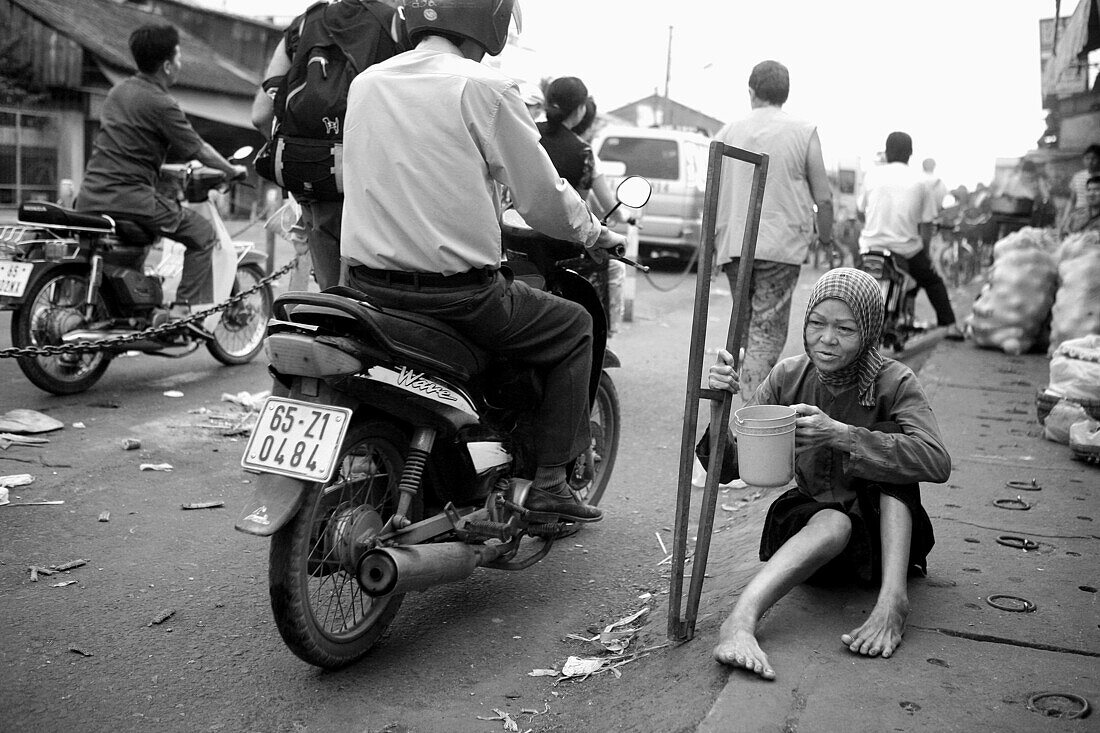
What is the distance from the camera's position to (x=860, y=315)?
3.33 meters

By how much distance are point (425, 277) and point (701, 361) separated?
91 centimetres

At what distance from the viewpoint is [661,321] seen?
11.9 metres

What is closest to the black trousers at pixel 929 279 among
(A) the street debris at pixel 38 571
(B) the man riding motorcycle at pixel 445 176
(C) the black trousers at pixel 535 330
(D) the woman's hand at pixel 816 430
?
(C) the black trousers at pixel 535 330

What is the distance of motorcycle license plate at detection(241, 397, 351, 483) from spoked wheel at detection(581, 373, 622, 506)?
1.91m

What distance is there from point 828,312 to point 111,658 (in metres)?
2.38

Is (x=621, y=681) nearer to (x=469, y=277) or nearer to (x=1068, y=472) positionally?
(x=469, y=277)

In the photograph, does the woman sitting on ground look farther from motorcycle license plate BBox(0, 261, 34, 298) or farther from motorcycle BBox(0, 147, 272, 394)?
motorcycle license plate BBox(0, 261, 34, 298)

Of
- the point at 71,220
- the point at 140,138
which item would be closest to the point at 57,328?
the point at 71,220

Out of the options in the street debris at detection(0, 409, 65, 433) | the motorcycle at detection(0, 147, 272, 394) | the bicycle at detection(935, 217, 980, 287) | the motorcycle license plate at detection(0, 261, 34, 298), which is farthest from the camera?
the bicycle at detection(935, 217, 980, 287)

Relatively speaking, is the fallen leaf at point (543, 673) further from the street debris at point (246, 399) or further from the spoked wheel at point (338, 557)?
the street debris at point (246, 399)

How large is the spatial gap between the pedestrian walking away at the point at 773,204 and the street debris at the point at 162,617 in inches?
137

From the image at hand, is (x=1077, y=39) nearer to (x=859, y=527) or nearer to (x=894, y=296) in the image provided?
(x=894, y=296)

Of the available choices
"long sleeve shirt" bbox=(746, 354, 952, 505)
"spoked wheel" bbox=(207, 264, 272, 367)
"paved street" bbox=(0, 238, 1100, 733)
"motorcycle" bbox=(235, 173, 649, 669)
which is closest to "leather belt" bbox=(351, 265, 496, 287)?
"motorcycle" bbox=(235, 173, 649, 669)

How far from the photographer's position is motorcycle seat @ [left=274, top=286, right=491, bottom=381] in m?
3.18
